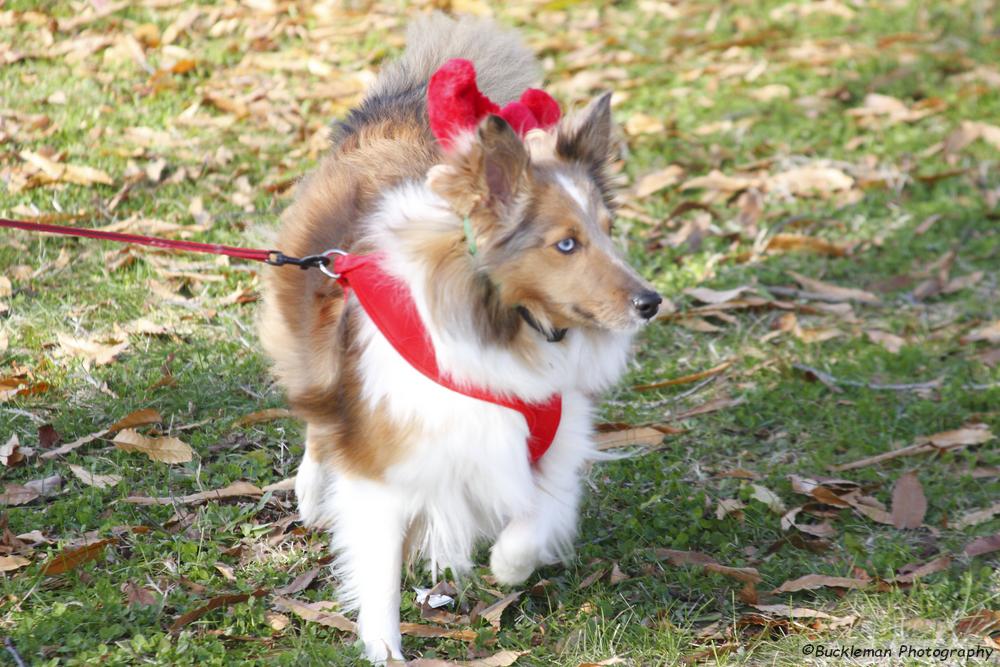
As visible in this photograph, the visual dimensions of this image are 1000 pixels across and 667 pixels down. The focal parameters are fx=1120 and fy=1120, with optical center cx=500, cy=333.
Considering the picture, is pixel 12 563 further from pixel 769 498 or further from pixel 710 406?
pixel 710 406

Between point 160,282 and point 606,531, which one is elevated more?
point 160,282

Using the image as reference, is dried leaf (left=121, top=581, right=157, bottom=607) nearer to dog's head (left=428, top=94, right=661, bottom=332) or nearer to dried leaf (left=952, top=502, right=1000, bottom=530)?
dog's head (left=428, top=94, right=661, bottom=332)

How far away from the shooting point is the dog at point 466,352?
2.95 metres

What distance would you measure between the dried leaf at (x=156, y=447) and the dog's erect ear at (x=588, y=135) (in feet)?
6.36

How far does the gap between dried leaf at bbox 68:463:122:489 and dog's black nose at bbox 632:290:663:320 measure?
2153 millimetres

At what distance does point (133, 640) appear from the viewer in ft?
10.4

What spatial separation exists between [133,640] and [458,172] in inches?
63.2

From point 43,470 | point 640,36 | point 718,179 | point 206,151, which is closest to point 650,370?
point 718,179

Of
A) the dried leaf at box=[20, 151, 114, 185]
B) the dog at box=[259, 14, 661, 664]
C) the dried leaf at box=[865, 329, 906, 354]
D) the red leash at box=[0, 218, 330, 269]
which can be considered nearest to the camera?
the dog at box=[259, 14, 661, 664]

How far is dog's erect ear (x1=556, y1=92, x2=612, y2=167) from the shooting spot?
321 centimetres

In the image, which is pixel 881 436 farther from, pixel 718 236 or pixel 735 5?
pixel 735 5

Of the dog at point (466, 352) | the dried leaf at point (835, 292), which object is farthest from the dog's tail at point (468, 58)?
the dried leaf at point (835, 292)

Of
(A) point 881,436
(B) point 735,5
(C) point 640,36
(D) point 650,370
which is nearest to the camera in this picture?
(A) point 881,436

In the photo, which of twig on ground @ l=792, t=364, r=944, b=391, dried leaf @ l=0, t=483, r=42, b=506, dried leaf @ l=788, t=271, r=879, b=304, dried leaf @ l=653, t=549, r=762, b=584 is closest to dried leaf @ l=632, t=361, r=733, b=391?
twig on ground @ l=792, t=364, r=944, b=391
